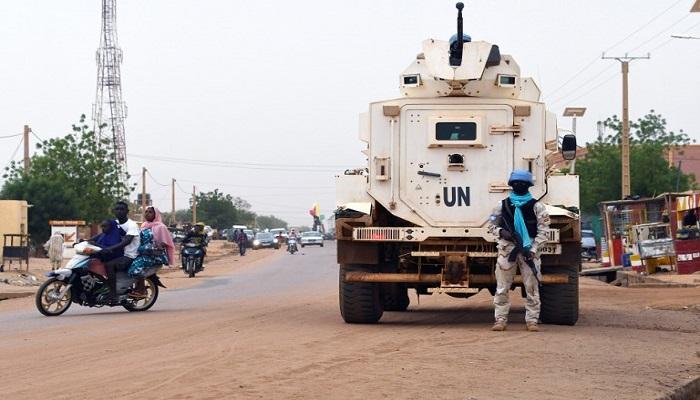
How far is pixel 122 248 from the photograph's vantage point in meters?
17.1

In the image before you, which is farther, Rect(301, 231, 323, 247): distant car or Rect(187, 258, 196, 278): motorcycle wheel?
Rect(301, 231, 323, 247): distant car

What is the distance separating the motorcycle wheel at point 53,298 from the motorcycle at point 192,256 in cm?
1512

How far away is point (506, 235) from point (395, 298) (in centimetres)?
456

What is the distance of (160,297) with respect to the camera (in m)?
22.0

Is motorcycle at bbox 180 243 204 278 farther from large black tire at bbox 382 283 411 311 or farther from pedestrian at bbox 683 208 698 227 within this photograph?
large black tire at bbox 382 283 411 311

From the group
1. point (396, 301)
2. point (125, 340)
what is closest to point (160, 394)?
point (125, 340)

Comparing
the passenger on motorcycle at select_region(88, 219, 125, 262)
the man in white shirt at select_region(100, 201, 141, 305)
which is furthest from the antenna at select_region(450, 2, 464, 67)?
the passenger on motorcycle at select_region(88, 219, 125, 262)

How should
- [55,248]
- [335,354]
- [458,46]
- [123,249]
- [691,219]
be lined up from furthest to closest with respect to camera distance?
1. [55,248]
2. [691,219]
3. [123,249]
4. [458,46]
5. [335,354]

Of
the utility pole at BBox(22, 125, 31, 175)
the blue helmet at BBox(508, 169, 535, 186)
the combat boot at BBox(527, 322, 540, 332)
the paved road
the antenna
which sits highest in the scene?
the utility pole at BBox(22, 125, 31, 175)


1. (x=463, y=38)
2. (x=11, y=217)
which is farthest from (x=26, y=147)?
(x=463, y=38)

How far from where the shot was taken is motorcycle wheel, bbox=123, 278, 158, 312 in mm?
17373

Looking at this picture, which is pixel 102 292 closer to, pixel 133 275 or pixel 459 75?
pixel 133 275

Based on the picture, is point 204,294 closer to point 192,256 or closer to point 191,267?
point 192,256

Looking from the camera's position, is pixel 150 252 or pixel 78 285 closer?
pixel 78 285
